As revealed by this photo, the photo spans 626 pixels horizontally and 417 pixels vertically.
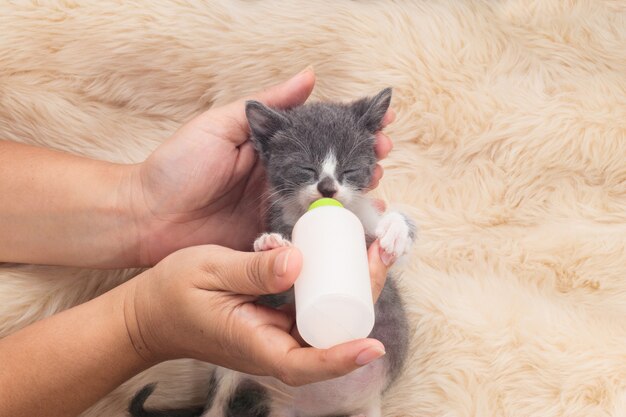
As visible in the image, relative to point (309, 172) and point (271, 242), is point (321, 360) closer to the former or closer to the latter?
point (271, 242)

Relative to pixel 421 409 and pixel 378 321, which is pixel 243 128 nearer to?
pixel 378 321

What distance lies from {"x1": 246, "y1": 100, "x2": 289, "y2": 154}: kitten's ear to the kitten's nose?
16 cm

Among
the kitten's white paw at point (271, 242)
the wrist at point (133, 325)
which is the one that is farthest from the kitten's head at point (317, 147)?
the wrist at point (133, 325)

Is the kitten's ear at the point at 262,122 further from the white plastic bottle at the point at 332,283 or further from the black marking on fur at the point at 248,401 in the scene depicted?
the black marking on fur at the point at 248,401

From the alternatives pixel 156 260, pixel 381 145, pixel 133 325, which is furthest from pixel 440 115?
pixel 133 325

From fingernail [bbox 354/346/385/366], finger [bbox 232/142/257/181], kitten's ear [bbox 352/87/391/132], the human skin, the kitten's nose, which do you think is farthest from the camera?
finger [bbox 232/142/257/181]

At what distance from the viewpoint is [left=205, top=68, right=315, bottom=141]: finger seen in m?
1.25

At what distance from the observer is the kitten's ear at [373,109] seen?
1.19 m

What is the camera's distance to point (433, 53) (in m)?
1.55

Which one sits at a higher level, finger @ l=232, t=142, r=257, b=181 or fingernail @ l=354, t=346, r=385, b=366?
finger @ l=232, t=142, r=257, b=181

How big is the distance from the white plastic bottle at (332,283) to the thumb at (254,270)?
3 centimetres

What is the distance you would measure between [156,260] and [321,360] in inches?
25.3

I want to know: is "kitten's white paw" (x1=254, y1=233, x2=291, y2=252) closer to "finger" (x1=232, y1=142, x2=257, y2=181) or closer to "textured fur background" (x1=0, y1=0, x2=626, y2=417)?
"finger" (x1=232, y1=142, x2=257, y2=181)

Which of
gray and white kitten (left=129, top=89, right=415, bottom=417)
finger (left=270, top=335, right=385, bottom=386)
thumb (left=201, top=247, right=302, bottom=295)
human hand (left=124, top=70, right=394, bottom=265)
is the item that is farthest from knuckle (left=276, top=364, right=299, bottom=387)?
human hand (left=124, top=70, right=394, bottom=265)
